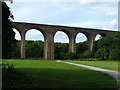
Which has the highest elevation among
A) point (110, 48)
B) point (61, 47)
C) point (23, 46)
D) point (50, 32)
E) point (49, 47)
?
point (50, 32)

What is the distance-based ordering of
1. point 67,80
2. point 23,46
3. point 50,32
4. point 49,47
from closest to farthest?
point 67,80 < point 23,46 < point 49,47 < point 50,32

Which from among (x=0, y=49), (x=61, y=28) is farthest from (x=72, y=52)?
(x=0, y=49)

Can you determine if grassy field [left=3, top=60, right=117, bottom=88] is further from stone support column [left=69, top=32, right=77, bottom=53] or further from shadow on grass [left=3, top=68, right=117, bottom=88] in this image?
stone support column [left=69, top=32, right=77, bottom=53]

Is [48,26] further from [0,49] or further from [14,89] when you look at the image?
[14,89]

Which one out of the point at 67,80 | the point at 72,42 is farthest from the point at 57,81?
the point at 72,42

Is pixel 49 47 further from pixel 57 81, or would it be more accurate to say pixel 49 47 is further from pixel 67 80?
pixel 57 81

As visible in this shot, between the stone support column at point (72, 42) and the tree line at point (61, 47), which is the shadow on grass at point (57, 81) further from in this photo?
the stone support column at point (72, 42)

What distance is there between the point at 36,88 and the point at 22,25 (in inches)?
1508

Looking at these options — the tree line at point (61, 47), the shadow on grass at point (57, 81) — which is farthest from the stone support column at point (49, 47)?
the shadow on grass at point (57, 81)

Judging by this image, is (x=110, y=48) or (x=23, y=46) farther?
(x=23, y=46)

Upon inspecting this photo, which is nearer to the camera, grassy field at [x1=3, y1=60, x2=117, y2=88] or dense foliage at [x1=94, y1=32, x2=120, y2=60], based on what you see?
grassy field at [x1=3, y1=60, x2=117, y2=88]

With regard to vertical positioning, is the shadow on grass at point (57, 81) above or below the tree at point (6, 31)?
below

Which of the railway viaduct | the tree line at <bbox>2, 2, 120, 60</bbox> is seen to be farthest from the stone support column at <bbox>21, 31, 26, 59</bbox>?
the tree line at <bbox>2, 2, 120, 60</bbox>

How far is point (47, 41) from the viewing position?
45.6 meters
